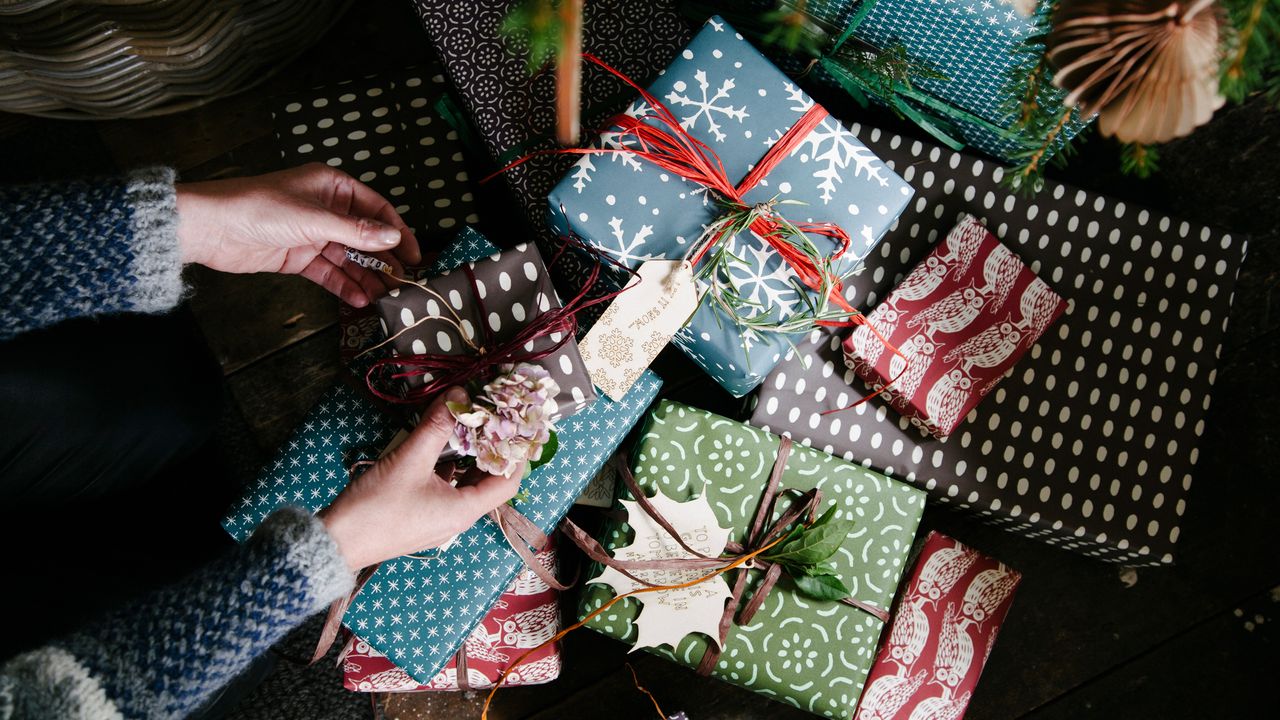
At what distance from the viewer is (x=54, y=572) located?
3.70 ft

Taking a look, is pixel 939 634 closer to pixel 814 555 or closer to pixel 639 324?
pixel 814 555

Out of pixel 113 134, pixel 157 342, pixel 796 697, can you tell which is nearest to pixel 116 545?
pixel 157 342

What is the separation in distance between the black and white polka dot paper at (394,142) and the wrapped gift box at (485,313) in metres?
0.31

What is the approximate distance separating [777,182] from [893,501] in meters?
0.57

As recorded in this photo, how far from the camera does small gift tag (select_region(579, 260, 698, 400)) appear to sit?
113cm

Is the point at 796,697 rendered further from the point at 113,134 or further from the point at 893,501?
the point at 113,134

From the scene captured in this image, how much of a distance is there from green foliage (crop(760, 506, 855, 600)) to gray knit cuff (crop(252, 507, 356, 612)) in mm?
665

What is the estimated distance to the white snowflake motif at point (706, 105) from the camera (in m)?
1.17

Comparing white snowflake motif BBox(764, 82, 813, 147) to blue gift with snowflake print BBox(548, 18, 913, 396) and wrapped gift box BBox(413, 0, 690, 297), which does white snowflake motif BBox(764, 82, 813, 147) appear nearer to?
blue gift with snowflake print BBox(548, 18, 913, 396)

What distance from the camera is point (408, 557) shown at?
1206mm

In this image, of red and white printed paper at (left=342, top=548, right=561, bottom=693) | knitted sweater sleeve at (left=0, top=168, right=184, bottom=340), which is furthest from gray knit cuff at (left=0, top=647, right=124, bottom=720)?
red and white printed paper at (left=342, top=548, right=561, bottom=693)

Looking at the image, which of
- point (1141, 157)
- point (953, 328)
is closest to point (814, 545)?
point (953, 328)

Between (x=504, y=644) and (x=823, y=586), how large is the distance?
560 mm

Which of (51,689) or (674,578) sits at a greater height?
(674,578)
